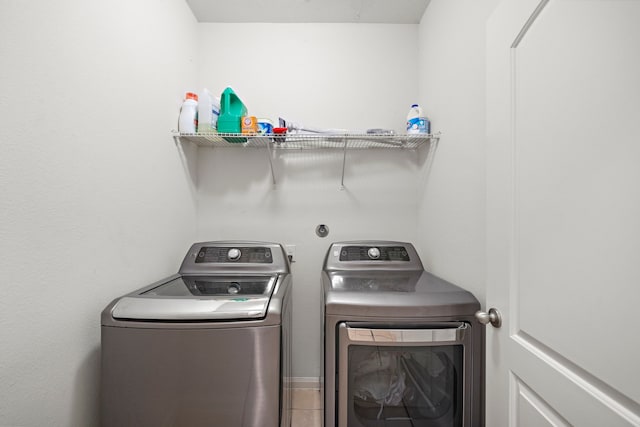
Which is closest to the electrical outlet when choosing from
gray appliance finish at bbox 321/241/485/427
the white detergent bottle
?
gray appliance finish at bbox 321/241/485/427

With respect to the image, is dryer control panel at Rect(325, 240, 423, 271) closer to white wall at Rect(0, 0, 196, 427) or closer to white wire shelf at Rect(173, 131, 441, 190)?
white wire shelf at Rect(173, 131, 441, 190)

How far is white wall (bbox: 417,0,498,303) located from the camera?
113cm

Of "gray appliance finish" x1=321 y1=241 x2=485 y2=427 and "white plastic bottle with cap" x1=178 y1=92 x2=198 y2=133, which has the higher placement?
"white plastic bottle with cap" x1=178 y1=92 x2=198 y2=133

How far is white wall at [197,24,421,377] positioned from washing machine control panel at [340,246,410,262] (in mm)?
185

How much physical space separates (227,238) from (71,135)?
1063 millimetres

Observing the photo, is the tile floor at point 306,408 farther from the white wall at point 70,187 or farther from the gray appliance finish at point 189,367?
the white wall at point 70,187

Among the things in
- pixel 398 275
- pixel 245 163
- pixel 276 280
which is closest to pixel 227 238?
pixel 245 163

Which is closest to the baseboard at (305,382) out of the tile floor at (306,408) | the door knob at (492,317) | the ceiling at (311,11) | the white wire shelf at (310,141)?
the tile floor at (306,408)

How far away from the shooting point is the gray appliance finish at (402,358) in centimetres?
104

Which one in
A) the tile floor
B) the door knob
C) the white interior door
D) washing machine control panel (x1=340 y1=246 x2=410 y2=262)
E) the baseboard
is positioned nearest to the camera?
the white interior door

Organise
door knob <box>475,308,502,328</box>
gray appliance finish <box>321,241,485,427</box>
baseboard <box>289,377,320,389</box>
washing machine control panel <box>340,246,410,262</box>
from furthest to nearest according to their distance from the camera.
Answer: baseboard <box>289,377,320,389</box>, washing machine control panel <box>340,246,410,262</box>, gray appliance finish <box>321,241,485,427</box>, door knob <box>475,308,502,328</box>

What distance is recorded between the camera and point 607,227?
1.77 ft

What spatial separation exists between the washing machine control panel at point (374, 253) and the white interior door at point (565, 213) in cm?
73

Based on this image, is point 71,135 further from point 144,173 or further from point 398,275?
point 398,275
